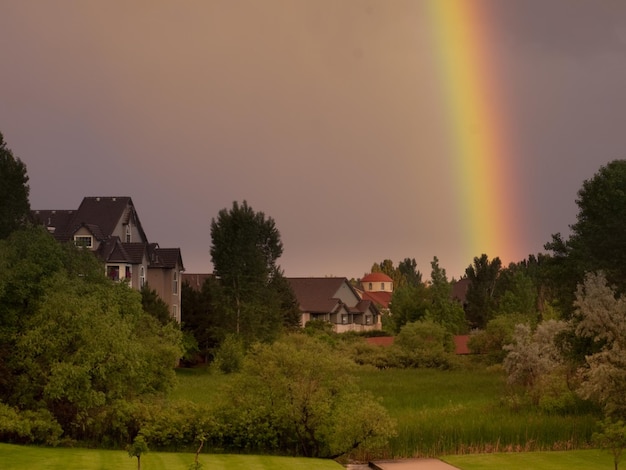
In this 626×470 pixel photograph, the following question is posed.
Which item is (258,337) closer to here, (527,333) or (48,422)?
(527,333)

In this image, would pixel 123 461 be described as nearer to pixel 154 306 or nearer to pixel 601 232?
pixel 601 232

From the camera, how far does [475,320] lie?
123125 mm

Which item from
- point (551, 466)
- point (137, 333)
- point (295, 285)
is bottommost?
point (551, 466)

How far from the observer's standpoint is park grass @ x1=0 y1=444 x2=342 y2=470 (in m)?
30.0

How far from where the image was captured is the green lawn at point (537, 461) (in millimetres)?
32156

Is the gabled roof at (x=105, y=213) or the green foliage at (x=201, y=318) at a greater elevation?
the gabled roof at (x=105, y=213)

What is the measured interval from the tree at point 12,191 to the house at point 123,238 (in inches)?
306

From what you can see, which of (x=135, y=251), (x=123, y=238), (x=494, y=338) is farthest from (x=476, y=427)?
(x=123, y=238)

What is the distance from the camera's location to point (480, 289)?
12306cm

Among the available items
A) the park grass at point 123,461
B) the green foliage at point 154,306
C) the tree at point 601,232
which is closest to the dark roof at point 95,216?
the green foliage at point 154,306

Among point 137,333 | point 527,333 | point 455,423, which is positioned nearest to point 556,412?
point 455,423

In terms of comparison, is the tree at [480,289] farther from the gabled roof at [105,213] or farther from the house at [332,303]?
the gabled roof at [105,213]

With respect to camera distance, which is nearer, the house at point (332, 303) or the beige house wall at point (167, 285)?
the beige house wall at point (167, 285)

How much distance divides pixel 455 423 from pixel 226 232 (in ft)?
180
